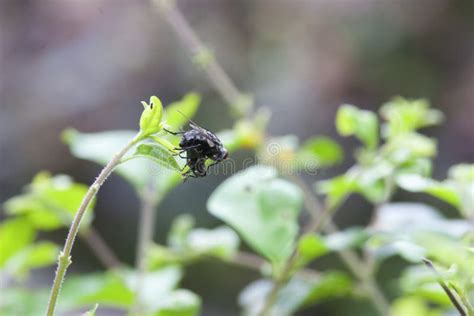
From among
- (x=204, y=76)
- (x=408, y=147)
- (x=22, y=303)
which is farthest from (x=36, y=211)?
(x=204, y=76)

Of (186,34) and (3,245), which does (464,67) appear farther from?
(3,245)

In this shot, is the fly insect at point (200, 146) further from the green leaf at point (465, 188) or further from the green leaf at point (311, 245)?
the green leaf at point (465, 188)

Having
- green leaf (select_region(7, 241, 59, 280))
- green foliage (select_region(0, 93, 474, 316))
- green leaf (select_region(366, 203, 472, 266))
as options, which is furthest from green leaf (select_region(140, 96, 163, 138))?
green leaf (select_region(7, 241, 59, 280))

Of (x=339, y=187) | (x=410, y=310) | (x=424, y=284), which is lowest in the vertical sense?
(x=424, y=284)

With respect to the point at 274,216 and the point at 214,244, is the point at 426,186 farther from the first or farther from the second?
the point at 214,244

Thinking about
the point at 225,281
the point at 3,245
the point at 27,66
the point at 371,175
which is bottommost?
the point at 371,175

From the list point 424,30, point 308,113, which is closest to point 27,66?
point 308,113
